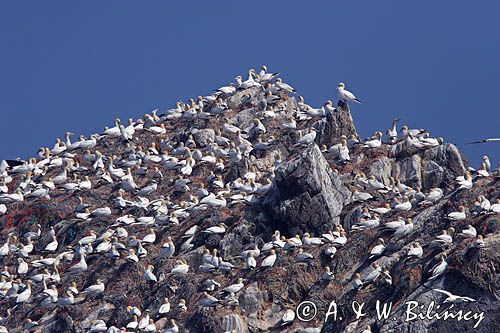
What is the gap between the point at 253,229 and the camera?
54562 mm

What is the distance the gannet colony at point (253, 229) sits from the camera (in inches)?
1865

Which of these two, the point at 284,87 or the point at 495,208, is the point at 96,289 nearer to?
the point at 495,208

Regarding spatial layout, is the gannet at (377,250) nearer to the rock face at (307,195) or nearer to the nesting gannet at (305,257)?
the nesting gannet at (305,257)

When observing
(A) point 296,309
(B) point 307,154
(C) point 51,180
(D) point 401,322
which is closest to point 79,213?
(C) point 51,180

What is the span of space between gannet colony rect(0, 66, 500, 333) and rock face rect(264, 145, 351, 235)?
2.1 inches

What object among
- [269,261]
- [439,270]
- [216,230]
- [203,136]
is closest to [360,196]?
[216,230]

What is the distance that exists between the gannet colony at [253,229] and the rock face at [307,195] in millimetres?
54

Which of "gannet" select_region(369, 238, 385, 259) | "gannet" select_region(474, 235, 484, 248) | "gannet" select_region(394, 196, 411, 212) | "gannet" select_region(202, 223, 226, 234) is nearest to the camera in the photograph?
"gannet" select_region(474, 235, 484, 248)

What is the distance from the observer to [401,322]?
44969mm

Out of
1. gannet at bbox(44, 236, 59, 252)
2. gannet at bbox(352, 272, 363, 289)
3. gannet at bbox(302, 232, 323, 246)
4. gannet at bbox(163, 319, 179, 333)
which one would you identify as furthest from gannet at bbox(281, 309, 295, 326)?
gannet at bbox(44, 236, 59, 252)

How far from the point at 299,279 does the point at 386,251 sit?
271 cm

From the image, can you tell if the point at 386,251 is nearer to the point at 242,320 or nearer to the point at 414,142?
the point at 242,320

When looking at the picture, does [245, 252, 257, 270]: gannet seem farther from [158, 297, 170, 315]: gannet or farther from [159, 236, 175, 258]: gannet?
[159, 236, 175, 258]: gannet

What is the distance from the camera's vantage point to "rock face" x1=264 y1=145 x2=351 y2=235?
5359 cm
